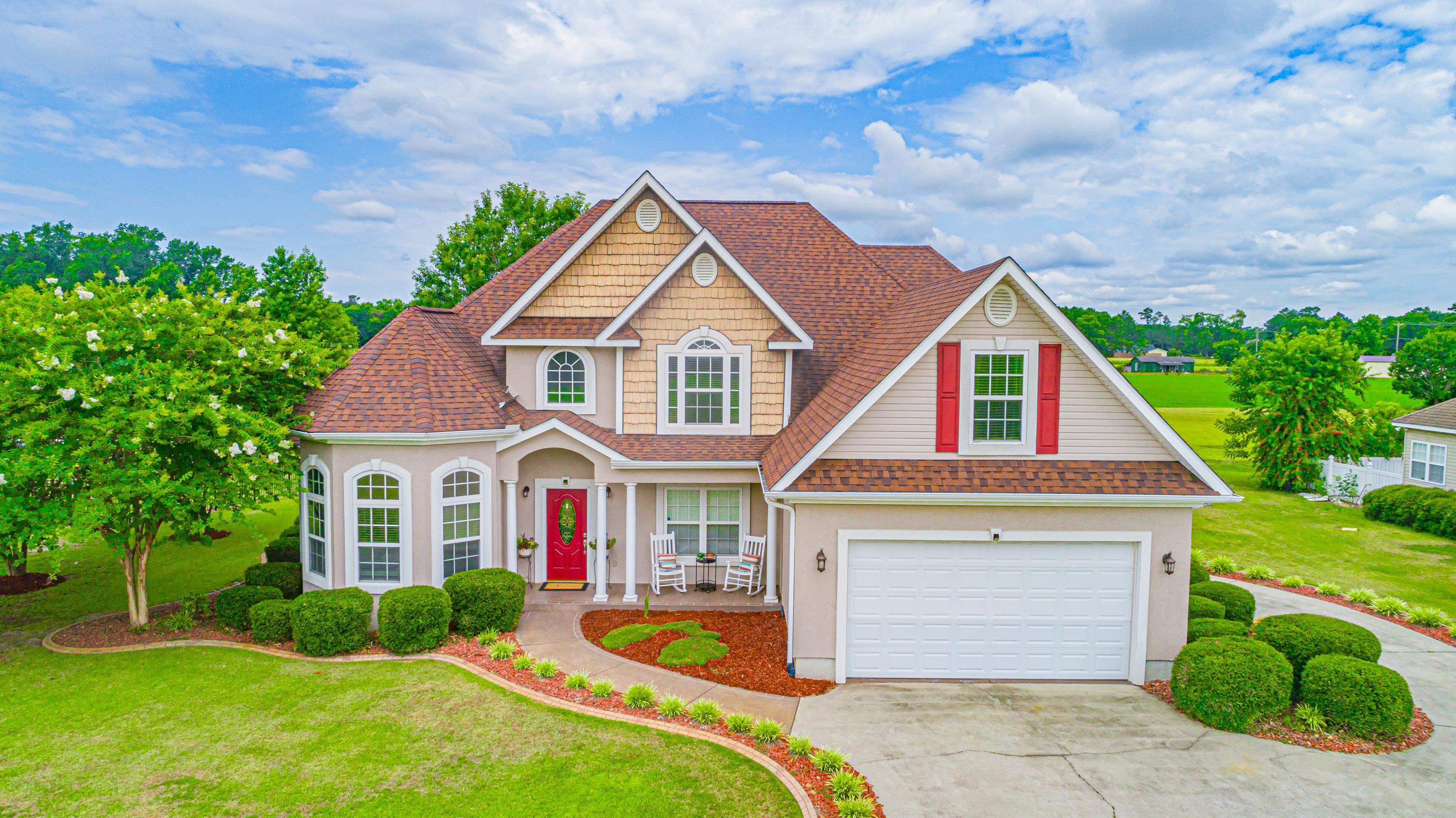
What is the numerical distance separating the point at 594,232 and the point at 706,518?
6.76 m

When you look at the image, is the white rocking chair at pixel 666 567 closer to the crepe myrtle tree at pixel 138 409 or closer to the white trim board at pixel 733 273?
the white trim board at pixel 733 273

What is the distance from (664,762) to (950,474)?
590 cm

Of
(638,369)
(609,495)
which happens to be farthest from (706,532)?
(638,369)

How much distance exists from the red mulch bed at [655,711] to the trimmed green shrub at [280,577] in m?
4.03

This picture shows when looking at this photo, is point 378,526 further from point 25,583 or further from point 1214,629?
point 1214,629

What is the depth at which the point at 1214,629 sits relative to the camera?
35.8ft

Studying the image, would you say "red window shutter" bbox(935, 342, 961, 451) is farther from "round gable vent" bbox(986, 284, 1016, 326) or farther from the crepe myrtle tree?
the crepe myrtle tree

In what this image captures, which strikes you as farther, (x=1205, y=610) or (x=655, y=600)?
(x=655, y=600)

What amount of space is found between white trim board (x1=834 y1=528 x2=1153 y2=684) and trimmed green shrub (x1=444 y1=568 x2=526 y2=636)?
5.88 meters

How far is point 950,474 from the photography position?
10898mm

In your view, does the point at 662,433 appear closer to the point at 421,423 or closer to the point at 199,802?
the point at 421,423

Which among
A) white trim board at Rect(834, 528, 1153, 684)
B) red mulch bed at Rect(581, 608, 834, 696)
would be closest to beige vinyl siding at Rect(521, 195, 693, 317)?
red mulch bed at Rect(581, 608, 834, 696)

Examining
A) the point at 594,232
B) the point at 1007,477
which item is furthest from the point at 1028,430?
the point at 594,232

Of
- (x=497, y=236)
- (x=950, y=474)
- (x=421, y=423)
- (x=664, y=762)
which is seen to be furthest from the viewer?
(x=497, y=236)
